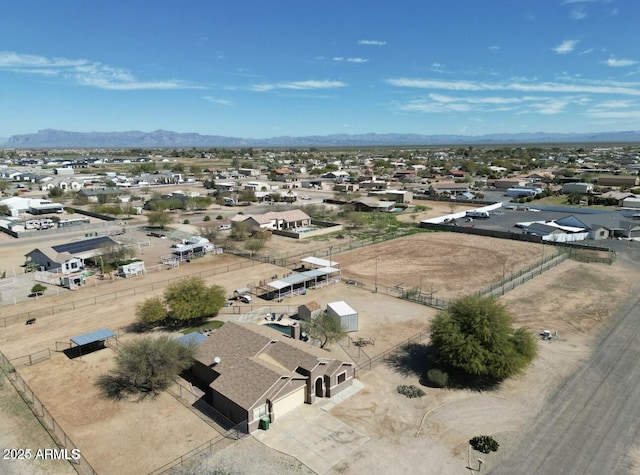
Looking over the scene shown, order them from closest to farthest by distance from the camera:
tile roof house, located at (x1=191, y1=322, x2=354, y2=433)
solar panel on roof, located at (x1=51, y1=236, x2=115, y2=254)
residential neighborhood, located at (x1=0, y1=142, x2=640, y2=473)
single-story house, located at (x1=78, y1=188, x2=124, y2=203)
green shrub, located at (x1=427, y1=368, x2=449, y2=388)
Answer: tile roof house, located at (x1=191, y1=322, x2=354, y2=433) < residential neighborhood, located at (x1=0, y1=142, x2=640, y2=473) < green shrub, located at (x1=427, y1=368, x2=449, y2=388) < solar panel on roof, located at (x1=51, y1=236, x2=115, y2=254) < single-story house, located at (x1=78, y1=188, x2=124, y2=203)

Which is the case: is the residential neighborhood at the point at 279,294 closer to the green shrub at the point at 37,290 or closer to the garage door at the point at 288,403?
the garage door at the point at 288,403

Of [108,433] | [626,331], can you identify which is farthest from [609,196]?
[108,433]

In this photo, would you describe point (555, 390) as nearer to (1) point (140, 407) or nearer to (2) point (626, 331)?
(2) point (626, 331)

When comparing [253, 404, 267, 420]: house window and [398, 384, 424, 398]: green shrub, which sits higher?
[253, 404, 267, 420]: house window

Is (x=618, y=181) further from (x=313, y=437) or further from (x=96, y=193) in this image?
(x=96, y=193)

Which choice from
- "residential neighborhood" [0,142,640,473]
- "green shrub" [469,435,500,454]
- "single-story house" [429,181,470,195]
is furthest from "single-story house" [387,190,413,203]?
"green shrub" [469,435,500,454]

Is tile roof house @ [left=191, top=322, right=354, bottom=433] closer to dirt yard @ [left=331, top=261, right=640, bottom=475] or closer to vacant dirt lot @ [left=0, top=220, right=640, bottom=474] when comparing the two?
vacant dirt lot @ [left=0, top=220, right=640, bottom=474]

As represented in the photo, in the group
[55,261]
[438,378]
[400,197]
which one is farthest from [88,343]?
[400,197]
